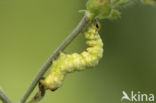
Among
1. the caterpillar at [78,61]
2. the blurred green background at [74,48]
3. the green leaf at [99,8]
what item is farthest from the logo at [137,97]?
the green leaf at [99,8]

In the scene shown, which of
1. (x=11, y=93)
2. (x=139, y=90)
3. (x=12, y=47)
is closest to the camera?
(x=11, y=93)

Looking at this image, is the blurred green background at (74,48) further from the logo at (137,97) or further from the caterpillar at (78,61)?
the caterpillar at (78,61)

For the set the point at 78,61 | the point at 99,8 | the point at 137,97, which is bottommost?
the point at 137,97

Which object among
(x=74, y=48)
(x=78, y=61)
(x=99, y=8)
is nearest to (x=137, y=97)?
(x=74, y=48)

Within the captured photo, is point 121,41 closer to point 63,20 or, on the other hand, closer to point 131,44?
point 131,44

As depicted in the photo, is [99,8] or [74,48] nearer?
[99,8]

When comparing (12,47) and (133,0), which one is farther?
(12,47)

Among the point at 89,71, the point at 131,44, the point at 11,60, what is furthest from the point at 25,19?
the point at 131,44

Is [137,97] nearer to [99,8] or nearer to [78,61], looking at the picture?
[78,61]
